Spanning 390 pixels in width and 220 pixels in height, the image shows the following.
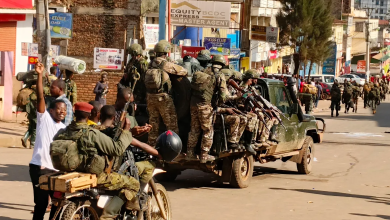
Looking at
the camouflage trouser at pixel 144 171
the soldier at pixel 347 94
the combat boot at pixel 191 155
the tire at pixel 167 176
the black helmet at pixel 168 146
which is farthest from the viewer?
the soldier at pixel 347 94

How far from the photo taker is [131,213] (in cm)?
686

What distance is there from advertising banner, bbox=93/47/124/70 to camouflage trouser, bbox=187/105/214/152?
605 inches

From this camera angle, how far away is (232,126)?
10.7 meters

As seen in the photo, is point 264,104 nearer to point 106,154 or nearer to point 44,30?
point 106,154

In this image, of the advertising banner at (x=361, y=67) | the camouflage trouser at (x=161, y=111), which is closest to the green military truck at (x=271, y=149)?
the camouflage trouser at (x=161, y=111)

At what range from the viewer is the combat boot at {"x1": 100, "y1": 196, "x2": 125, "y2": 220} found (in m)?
6.41

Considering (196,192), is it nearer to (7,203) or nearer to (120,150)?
(7,203)

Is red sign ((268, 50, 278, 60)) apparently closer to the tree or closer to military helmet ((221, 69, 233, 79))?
the tree

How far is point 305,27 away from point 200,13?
2881 cm

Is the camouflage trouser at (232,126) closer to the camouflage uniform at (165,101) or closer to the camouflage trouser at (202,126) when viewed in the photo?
the camouflage trouser at (202,126)

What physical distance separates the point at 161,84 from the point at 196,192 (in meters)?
1.90

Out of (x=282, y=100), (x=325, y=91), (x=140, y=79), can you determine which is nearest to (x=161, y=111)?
(x=140, y=79)

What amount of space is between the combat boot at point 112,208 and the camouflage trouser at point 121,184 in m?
0.06

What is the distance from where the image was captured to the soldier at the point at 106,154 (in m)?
6.28
